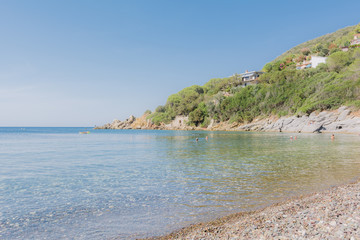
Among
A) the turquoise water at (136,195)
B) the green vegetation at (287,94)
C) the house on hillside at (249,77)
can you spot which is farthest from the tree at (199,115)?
the turquoise water at (136,195)

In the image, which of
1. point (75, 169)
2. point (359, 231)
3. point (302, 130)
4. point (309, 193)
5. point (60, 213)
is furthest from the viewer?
point (302, 130)

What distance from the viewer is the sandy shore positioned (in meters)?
5.01

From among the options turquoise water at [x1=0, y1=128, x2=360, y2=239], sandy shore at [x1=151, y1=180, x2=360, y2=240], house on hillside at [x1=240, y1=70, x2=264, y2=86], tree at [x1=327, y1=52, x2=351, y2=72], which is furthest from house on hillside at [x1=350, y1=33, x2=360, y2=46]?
sandy shore at [x1=151, y1=180, x2=360, y2=240]

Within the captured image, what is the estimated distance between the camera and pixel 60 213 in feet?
26.5

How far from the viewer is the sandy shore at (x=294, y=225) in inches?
197

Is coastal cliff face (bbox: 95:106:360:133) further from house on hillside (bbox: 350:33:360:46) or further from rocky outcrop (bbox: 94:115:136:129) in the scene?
house on hillside (bbox: 350:33:360:46)

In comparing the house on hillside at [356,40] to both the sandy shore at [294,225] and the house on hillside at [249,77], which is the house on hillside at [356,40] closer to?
the house on hillside at [249,77]

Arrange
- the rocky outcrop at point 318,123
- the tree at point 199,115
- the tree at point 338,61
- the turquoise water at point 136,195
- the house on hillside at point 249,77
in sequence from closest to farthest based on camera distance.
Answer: the turquoise water at point 136,195 → the rocky outcrop at point 318,123 → the tree at point 338,61 → the tree at point 199,115 → the house on hillside at point 249,77

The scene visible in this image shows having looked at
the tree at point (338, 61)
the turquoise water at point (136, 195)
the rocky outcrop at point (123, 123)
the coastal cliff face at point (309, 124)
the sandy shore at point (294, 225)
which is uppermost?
the tree at point (338, 61)

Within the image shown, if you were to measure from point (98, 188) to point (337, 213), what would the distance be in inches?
364

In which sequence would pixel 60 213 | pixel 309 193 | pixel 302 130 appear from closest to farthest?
pixel 60 213 < pixel 309 193 < pixel 302 130

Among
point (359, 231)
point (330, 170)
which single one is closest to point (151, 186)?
point (359, 231)

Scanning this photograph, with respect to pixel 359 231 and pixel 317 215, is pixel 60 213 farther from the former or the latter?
pixel 359 231

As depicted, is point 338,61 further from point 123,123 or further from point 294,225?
point 123,123
